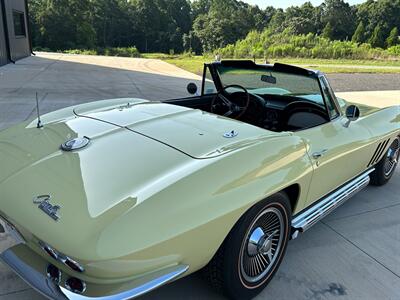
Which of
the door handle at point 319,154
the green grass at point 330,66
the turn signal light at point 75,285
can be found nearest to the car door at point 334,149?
the door handle at point 319,154

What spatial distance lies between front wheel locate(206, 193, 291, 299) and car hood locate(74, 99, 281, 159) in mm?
416

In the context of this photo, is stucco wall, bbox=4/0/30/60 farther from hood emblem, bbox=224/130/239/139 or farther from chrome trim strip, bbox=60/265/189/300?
chrome trim strip, bbox=60/265/189/300

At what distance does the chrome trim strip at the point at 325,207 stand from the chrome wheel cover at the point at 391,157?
0.75 metres

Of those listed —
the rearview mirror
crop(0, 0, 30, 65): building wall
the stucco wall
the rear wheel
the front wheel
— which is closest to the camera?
the front wheel

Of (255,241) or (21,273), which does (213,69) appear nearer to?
(255,241)

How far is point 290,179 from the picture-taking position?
7.11 feet

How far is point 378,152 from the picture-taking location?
11.4 feet

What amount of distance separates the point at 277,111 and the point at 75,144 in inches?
75.4

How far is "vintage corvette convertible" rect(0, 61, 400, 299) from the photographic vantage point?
154 centimetres

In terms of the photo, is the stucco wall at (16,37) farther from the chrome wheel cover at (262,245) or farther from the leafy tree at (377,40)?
the leafy tree at (377,40)

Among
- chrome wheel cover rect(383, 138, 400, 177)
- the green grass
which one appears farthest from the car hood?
the green grass

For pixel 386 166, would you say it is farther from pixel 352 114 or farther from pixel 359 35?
pixel 359 35

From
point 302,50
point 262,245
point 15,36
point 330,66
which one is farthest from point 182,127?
point 302,50

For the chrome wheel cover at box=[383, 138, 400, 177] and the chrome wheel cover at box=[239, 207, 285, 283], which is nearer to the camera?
the chrome wheel cover at box=[239, 207, 285, 283]
